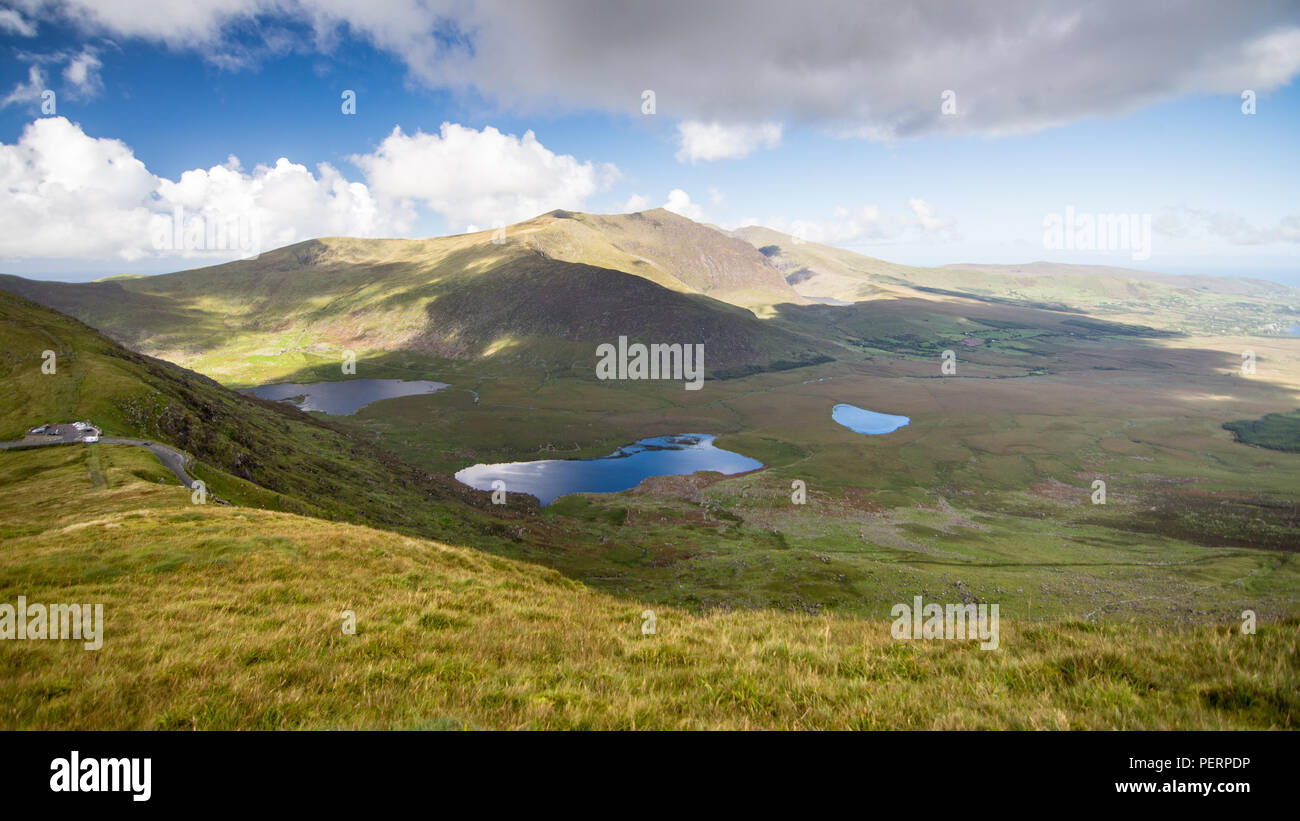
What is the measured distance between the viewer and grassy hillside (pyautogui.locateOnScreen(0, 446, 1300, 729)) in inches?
247

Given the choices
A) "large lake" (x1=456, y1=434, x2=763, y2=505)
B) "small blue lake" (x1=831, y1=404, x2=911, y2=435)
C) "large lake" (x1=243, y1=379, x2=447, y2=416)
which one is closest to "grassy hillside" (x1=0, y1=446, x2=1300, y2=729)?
"large lake" (x1=456, y1=434, x2=763, y2=505)

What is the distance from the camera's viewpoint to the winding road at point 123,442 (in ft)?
128

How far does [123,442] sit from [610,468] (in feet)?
284

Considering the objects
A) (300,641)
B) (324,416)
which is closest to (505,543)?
(300,641)

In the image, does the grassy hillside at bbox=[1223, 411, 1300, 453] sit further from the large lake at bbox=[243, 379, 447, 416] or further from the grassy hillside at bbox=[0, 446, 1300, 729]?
the large lake at bbox=[243, 379, 447, 416]

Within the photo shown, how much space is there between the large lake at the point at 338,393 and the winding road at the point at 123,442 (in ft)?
388

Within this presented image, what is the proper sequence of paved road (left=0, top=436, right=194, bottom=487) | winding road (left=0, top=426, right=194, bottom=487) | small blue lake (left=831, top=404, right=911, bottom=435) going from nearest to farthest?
winding road (left=0, top=426, right=194, bottom=487) → paved road (left=0, top=436, right=194, bottom=487) → small blue lake (left=831, top=404, right=911, bottom=435)

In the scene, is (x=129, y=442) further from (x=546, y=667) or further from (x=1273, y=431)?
(x=1273, y=431)

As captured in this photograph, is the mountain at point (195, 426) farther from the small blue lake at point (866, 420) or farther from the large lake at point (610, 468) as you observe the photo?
the small blue lake at point (866, 420)

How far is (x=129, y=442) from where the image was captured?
137 ft

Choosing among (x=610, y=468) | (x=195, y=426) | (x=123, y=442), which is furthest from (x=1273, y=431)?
(x=123, y=442)

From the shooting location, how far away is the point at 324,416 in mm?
145500
